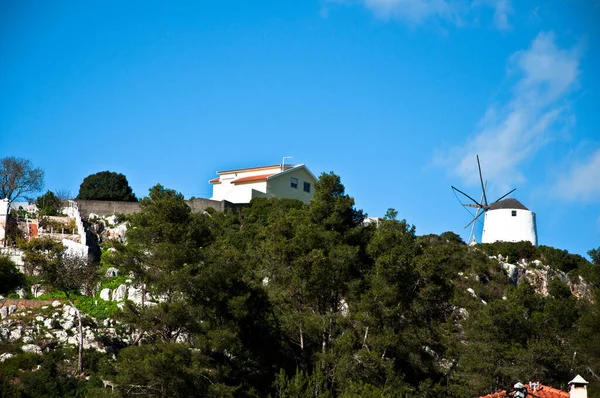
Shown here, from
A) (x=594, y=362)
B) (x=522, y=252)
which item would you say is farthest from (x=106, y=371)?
(x=522, y=252)

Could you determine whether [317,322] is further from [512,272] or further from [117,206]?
[117,206]

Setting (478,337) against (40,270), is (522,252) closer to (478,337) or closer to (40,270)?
(478,337)

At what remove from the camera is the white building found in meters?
57.6

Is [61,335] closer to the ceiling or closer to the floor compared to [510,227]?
closer to the floor

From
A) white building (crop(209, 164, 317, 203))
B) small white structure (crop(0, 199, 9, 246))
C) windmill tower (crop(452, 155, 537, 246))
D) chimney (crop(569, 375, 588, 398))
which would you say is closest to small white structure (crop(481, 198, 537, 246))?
windmill tower (crop(452, 155, 537, 246))

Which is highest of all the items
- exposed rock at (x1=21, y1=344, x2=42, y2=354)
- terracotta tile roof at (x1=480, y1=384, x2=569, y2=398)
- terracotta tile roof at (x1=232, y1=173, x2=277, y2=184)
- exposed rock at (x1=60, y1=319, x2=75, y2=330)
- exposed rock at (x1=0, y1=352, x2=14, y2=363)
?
terracotta tile roof at (x1=232, y1=173, x2=277, y2=184)

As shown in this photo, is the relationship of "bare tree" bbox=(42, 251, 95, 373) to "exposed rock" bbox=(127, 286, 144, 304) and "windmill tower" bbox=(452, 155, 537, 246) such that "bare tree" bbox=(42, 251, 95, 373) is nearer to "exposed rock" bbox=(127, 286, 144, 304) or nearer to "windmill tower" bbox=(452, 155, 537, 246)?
"exposed rock" bbox=(127, 286, 144, 304)

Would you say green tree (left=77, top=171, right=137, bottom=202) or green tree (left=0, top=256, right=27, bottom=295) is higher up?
green tree (left=77, top=171, right=137, bottom=202)

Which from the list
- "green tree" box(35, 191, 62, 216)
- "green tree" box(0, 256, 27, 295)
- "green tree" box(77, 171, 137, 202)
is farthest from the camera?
Result: "green tree" box(77, 171, 137, 202)

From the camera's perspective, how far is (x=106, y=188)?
57.3 metres

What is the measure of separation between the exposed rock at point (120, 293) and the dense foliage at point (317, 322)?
660 centimetres

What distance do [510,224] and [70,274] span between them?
35264 millimetres

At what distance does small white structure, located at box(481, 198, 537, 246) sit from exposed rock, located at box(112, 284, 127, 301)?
32700 mm

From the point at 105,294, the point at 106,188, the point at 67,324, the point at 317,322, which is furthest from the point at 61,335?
the point at 106,188
